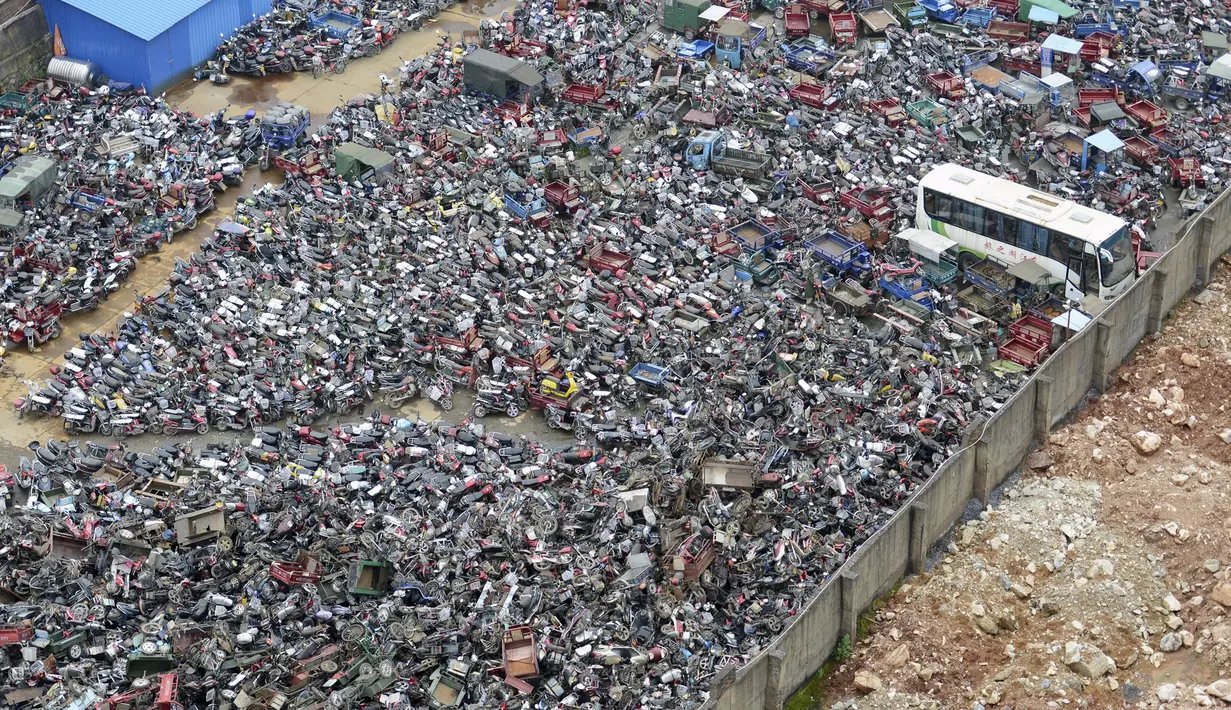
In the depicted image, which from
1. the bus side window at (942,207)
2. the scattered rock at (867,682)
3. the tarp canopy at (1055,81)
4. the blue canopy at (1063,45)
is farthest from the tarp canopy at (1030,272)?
the scattered rock at (867,682)

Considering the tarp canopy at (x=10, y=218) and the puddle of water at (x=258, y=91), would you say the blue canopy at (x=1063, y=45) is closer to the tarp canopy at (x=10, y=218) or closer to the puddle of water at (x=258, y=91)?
the puddle of water at (x=258, y=91)

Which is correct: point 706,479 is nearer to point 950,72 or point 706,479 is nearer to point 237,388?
point 237,388

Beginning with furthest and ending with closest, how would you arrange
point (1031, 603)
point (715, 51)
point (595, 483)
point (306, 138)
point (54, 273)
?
1. point (715, 51)
2. point (306, 138)
3. point (54, 273)
4. point (595, 483)
5. point (1031, 603)

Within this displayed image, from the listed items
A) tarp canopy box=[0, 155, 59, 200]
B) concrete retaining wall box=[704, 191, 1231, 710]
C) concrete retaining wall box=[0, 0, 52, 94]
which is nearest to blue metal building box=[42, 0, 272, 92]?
concrete retaining wall box=[0, 0, 52, 94]

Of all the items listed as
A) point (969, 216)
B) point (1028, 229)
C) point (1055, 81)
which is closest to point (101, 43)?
point (969, 216)

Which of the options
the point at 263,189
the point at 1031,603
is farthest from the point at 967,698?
the point at 263,189

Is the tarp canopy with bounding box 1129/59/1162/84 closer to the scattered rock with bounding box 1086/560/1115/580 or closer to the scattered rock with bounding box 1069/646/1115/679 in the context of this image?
the scattered rock with bounding box 1086/560/1115/580

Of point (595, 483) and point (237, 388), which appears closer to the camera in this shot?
point (595, 483)
